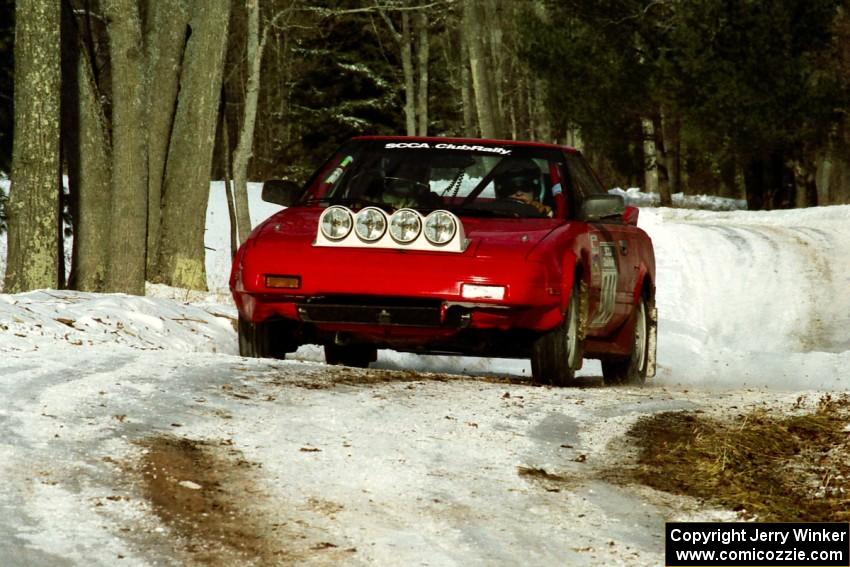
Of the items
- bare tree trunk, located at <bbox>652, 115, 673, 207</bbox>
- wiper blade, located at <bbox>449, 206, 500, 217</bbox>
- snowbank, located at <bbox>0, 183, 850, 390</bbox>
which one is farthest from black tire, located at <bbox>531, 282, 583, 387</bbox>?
bare tree trunk, located at <bbox>652, 115, 673, 207</bbox>

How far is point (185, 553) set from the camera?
4184mm

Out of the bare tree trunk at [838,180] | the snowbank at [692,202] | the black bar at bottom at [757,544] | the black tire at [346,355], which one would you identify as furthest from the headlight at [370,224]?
the snowbank at [692,202]

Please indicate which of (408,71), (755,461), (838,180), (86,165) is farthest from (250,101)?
(838,180)

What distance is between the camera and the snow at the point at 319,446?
4434 mm

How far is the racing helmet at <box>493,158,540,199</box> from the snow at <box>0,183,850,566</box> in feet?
4.01

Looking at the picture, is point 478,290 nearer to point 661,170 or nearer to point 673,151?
point 661,170

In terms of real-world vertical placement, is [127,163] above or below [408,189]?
above

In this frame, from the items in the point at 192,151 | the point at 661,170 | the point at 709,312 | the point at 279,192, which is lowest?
the point at 709,312

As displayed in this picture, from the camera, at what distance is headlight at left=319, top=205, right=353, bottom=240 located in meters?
8.40

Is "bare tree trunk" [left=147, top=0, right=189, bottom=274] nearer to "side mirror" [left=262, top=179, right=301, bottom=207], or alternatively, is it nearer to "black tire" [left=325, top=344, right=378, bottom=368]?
"black tire" [left=325, top=344, right=378, bottom=368]

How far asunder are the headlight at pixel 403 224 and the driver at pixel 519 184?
3.85ft

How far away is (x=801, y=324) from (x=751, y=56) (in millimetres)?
15963

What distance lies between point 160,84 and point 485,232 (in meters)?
7.61

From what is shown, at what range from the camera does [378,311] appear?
831cm
